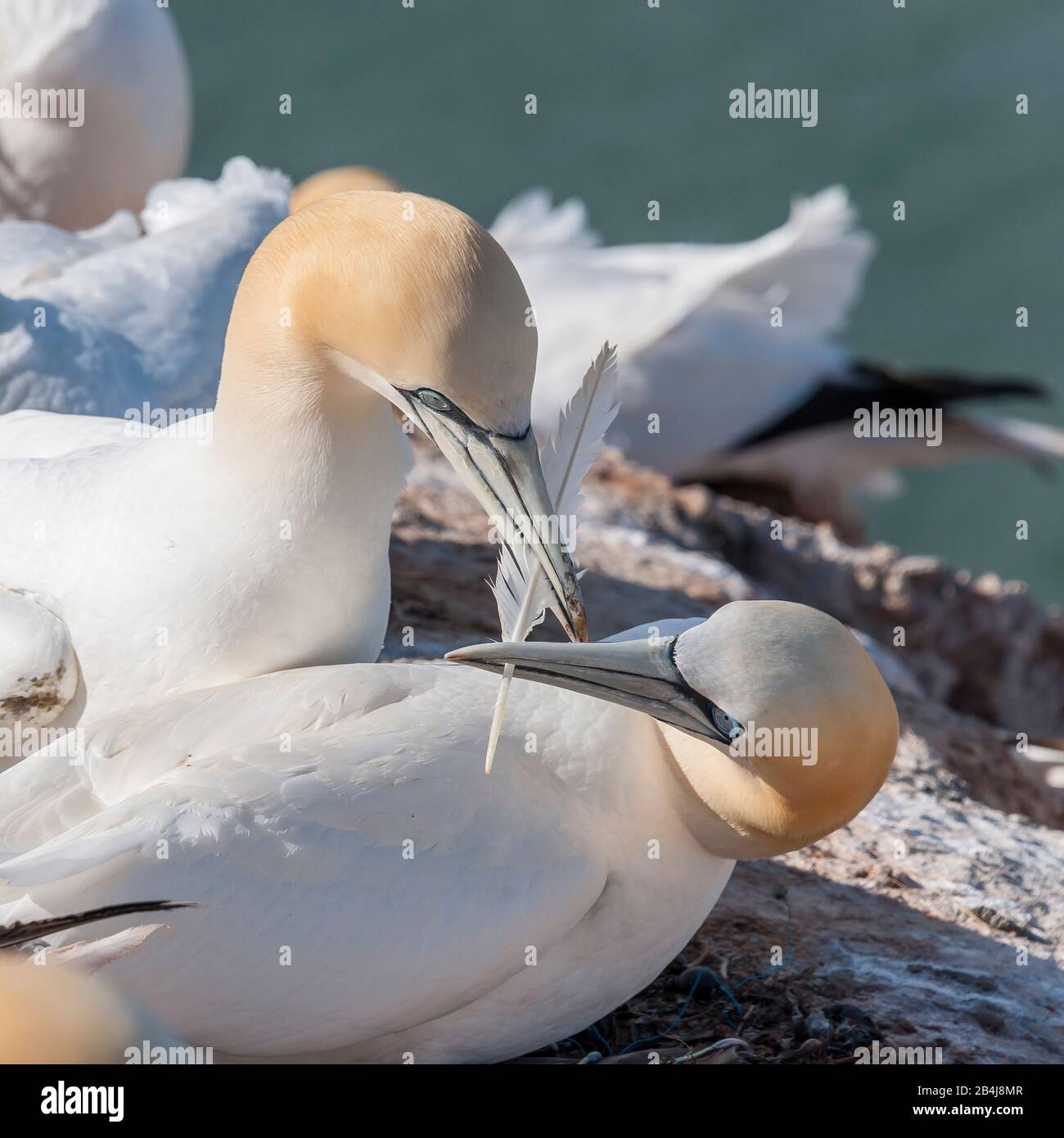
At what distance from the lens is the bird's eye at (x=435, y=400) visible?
3.52 m

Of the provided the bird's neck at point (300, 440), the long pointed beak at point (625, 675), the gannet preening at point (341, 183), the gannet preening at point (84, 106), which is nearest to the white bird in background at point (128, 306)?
the gannet preening at point (84, 106)

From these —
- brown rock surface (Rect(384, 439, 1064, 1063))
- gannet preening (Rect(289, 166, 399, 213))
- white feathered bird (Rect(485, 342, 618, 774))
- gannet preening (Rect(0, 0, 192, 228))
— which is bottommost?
brown rock surface (Rect(384, 439, 1064, 1063))

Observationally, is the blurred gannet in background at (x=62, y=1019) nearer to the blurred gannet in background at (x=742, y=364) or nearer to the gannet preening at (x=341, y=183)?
the gannet preening at (x=341, y=183)

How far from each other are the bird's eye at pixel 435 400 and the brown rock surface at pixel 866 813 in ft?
4.51

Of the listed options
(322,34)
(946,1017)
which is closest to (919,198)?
(322,34)

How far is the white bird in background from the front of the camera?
17.7ft

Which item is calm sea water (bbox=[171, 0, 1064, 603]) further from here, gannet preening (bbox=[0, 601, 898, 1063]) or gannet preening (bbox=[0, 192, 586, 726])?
gannet preening (bbox=[0, 601, 898, 1063])

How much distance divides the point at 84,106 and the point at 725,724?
4929 millimetres

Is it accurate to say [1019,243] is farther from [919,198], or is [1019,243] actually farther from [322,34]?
[322,34]

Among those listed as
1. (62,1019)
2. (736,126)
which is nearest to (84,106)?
(62,1019)

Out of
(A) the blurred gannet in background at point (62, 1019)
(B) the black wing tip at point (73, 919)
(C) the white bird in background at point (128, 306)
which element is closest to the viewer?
(A) the blurred gannet in background at point (62, 1019)

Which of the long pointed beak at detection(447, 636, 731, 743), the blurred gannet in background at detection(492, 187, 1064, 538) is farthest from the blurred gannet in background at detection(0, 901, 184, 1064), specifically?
the blurred gannet in background at detection(492, 187, 1064, 538)

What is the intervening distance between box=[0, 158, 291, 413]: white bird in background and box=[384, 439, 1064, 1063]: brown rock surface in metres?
1.05

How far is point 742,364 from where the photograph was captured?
10250 millimetres
